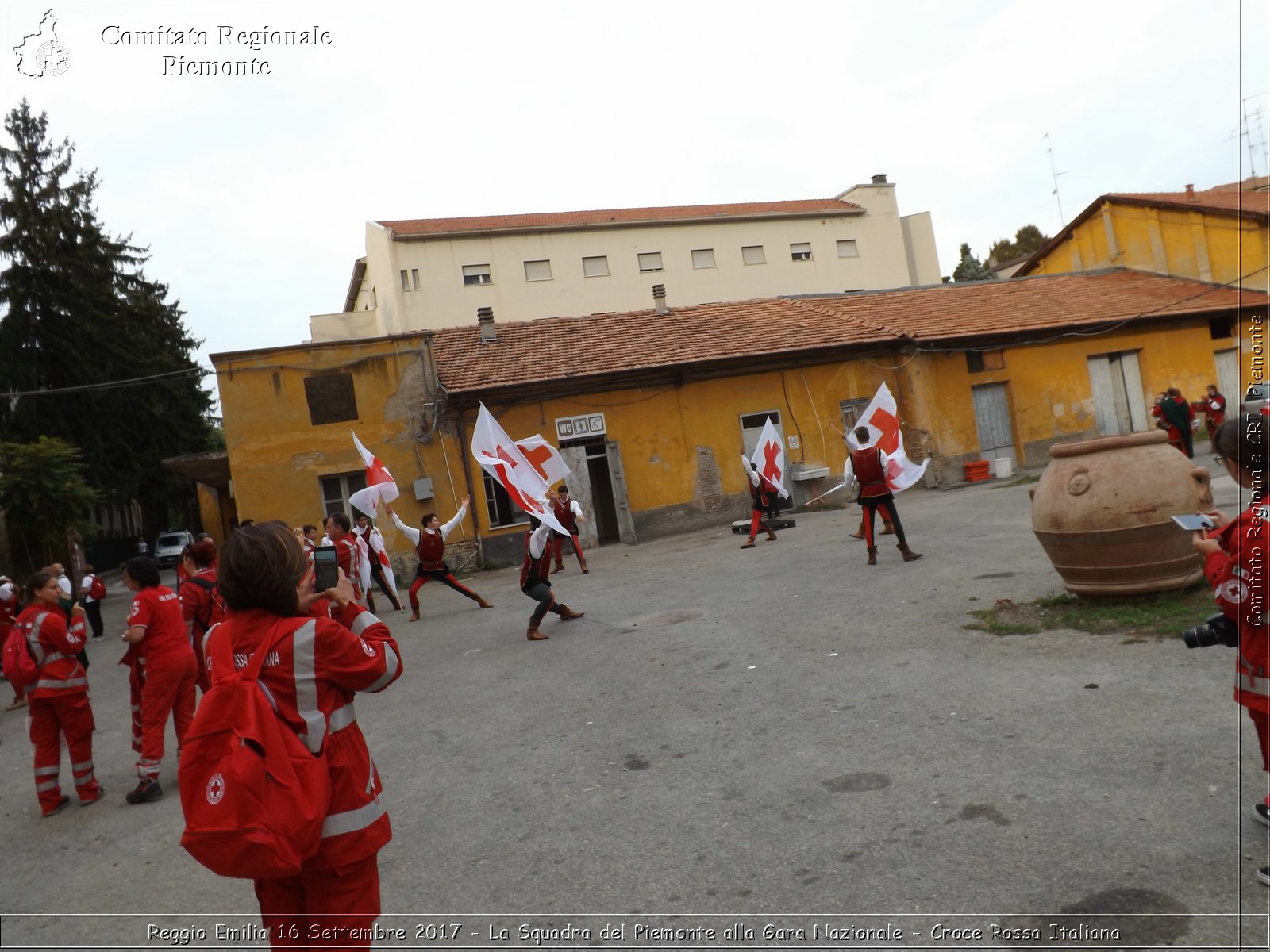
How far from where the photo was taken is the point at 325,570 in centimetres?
299

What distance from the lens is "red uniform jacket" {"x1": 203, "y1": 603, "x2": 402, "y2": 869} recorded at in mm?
2670

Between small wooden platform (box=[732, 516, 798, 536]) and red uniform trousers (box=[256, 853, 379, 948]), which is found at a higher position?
red uniform trousers (box=[256, 853, 379, 948])

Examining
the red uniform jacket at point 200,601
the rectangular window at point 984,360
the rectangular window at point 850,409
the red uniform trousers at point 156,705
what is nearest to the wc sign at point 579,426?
the rectangular window at point 850,409

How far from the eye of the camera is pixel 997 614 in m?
8.04

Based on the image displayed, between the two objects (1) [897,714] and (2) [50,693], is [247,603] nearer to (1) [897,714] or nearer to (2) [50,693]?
(1) [897,714]

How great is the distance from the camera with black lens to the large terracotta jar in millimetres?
3697

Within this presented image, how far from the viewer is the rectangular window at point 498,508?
21.7m

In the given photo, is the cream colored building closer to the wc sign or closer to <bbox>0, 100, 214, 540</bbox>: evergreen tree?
<bbox>0, 100, 214, 540</bbox>: evergreen tree

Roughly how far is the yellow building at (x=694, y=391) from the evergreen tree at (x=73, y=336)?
13.8m

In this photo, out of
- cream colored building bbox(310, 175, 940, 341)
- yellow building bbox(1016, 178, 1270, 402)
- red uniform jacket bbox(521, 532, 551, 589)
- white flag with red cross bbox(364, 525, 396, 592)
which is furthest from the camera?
cream colored building bbox(310, 175, 940, 341)

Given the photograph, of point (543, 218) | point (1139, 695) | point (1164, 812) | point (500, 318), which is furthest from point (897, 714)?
point (543, 218)

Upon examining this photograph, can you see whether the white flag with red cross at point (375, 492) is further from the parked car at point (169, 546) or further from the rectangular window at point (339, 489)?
the parked car at point (169, 546)

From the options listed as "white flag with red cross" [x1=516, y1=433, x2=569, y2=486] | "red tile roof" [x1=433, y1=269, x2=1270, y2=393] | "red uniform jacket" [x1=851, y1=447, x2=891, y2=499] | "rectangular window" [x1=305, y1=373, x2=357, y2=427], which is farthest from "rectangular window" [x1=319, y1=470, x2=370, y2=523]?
"red uniform jacket" [x1=851, y1=447, x2=891, y2=499]

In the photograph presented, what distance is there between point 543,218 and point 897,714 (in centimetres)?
3669
